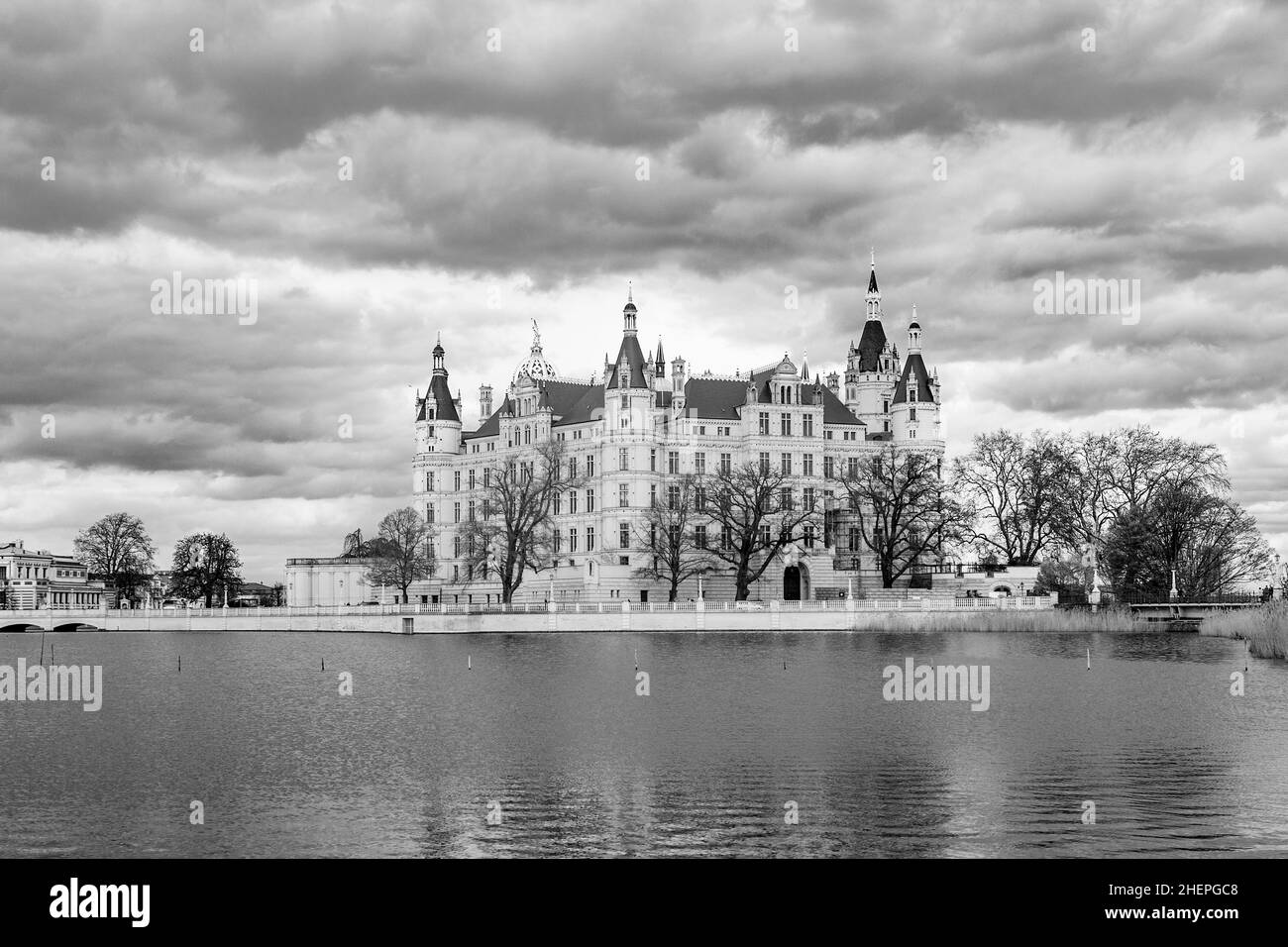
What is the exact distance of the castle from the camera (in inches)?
4392

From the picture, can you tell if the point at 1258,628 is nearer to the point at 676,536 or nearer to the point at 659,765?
the point at 659,765

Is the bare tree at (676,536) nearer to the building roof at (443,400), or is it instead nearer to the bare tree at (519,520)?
the bare tree at (519,520)

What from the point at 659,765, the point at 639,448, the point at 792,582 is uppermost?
the point at 639,448

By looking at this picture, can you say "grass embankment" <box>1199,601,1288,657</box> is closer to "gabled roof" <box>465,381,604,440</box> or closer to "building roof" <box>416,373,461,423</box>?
"gabled roof" <box>465,381,604,440</box>

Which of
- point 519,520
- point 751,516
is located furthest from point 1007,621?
point 519,520

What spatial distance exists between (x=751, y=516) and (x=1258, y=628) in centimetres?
5099

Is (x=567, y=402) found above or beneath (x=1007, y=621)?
above

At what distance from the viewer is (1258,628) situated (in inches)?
2313

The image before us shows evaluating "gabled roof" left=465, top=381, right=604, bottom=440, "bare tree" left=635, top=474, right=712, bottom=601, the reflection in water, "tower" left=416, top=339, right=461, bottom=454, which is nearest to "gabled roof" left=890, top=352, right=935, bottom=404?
"bare tree" left=635, top=474, right=712, bottom=601

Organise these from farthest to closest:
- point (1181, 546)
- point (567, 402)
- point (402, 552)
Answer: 1. point (567, 402)
2. point (402, 552)
3. point (1181, 546)

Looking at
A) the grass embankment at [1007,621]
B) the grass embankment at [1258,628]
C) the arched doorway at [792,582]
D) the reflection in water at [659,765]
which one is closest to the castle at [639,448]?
the arched doorway at [792,582]
